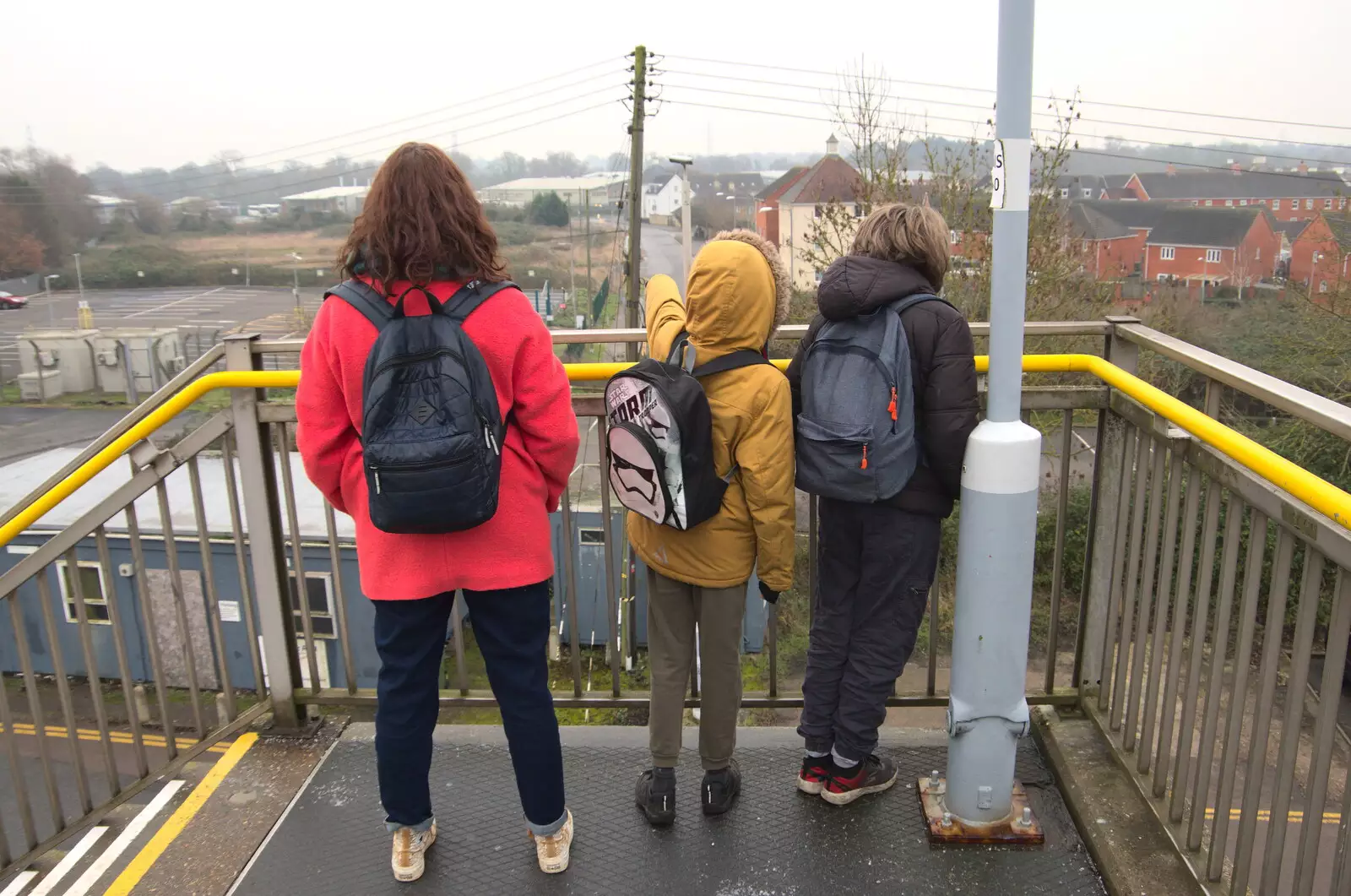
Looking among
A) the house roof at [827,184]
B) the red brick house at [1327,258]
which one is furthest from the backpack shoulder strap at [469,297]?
the red brick house at [1327,258]

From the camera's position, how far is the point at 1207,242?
47781 millimetres

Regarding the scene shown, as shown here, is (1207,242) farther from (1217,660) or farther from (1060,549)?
(1217,660)

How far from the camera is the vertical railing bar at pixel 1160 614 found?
7.59 ft

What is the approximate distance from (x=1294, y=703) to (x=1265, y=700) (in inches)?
7.3

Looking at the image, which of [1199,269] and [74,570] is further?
[1199,269]

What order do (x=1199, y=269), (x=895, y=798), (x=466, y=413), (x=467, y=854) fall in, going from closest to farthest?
(x=466, y=413) < (x=467, y=854) < (x=895, y=798) < (x=1199, y=269)

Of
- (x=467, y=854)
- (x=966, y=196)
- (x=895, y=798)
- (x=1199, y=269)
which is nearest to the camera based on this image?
(x=467, y=854)

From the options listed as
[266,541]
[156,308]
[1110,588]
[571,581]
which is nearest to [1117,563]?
[1110,588]

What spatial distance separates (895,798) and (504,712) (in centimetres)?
118

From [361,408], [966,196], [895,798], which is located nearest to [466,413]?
[361,408]

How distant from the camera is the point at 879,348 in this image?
2.30 metres

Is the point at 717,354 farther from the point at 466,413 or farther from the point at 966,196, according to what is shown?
the point at 966,196

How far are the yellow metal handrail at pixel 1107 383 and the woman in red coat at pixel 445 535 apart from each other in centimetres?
58

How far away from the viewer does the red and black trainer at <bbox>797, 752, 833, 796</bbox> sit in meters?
2.67
